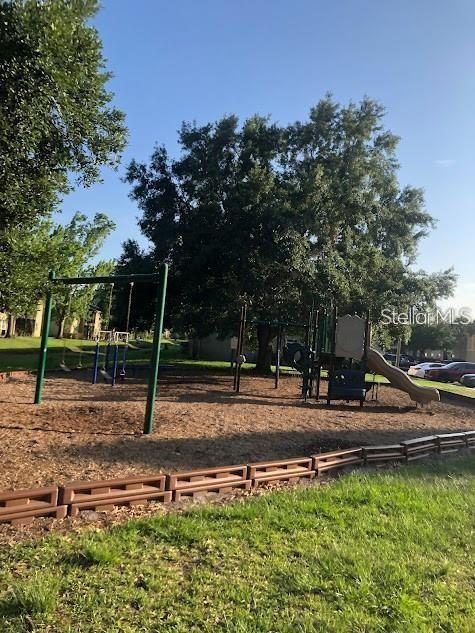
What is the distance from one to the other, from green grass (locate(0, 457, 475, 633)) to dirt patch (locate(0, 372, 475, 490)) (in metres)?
1.75

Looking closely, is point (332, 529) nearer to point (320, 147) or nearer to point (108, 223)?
point (320, 147)

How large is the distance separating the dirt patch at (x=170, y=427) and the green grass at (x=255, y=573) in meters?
1.75

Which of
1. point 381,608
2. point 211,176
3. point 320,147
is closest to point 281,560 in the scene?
point 381,608

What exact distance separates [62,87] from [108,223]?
107 ft

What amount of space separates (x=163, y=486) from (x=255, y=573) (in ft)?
5.57

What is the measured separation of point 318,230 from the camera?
21.7 meters

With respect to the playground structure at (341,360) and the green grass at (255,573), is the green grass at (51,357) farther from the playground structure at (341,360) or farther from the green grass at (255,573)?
the green grass at (255,573)

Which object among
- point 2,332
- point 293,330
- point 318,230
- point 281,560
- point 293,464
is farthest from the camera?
point 2,332

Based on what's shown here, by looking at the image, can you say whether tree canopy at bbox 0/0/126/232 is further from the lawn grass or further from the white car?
the white car

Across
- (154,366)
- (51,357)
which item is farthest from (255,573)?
(51,357)

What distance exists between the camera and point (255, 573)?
349 cm

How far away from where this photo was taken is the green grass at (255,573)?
2902mm

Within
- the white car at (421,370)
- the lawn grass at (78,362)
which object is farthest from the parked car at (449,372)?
the lawn grass at (78,362)

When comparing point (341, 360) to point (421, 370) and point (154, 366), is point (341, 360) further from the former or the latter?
point (421, 370)
